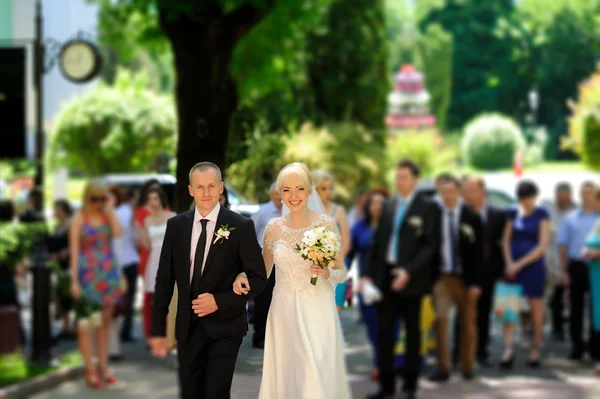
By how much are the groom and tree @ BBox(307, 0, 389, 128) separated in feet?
77.8

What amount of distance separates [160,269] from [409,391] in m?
5.40

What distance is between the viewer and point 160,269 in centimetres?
470

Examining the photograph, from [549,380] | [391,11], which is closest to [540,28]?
[391,11]

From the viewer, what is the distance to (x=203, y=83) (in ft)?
35.4

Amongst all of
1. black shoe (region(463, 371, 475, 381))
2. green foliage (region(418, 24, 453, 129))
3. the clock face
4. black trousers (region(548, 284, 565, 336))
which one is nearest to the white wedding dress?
black shoe (region(463, 371, 475, 381))

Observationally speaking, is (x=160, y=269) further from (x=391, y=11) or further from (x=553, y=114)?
(x=391, y=11)

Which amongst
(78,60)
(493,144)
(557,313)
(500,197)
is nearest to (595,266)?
(557,313)

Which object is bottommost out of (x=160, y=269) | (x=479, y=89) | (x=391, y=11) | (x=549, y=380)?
(x=549, y=380)

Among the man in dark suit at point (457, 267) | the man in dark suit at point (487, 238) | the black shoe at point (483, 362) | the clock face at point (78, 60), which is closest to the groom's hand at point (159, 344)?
the man in dark suit at point (457, 267)

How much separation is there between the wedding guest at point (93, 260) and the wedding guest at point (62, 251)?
1.86 m

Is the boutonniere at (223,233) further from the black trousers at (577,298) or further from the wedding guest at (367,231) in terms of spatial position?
the black trousers at (577,298)

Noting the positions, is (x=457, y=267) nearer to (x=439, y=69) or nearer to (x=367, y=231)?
(x=367, y=231)

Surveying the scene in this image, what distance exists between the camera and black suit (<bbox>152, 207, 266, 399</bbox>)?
4.60m

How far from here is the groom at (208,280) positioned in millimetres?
4594
